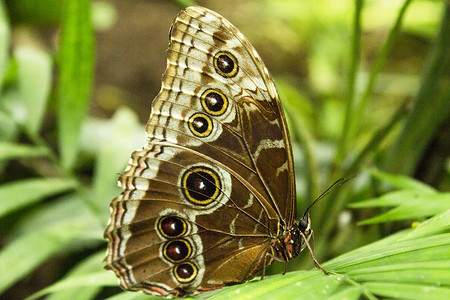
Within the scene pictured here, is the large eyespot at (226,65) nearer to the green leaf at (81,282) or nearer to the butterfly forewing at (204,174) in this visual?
the butterfly forewing at (204,174)

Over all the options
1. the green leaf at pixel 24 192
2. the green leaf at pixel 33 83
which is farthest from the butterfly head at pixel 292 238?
the green leaf at pixel 33 83

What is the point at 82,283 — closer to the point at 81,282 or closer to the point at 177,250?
the point at 81,282

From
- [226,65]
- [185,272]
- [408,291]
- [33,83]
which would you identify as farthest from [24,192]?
[408,291]

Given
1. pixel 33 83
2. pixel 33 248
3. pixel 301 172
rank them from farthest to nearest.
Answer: pixel 301 172, pixel 33 83, pixel 33 248

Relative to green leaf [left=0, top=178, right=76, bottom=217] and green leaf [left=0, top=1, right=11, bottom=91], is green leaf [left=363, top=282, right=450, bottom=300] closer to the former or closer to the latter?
green leaf [left=0, top=178, right=76, bottom=217]

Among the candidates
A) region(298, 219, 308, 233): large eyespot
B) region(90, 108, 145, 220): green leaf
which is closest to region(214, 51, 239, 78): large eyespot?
region(298, 219, 308, 233): large eyespot

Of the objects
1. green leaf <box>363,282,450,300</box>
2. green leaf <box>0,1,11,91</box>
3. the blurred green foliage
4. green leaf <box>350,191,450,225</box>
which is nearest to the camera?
green leaf <box>363,282,450,300</box>

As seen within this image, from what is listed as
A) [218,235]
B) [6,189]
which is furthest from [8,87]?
[218,235]
